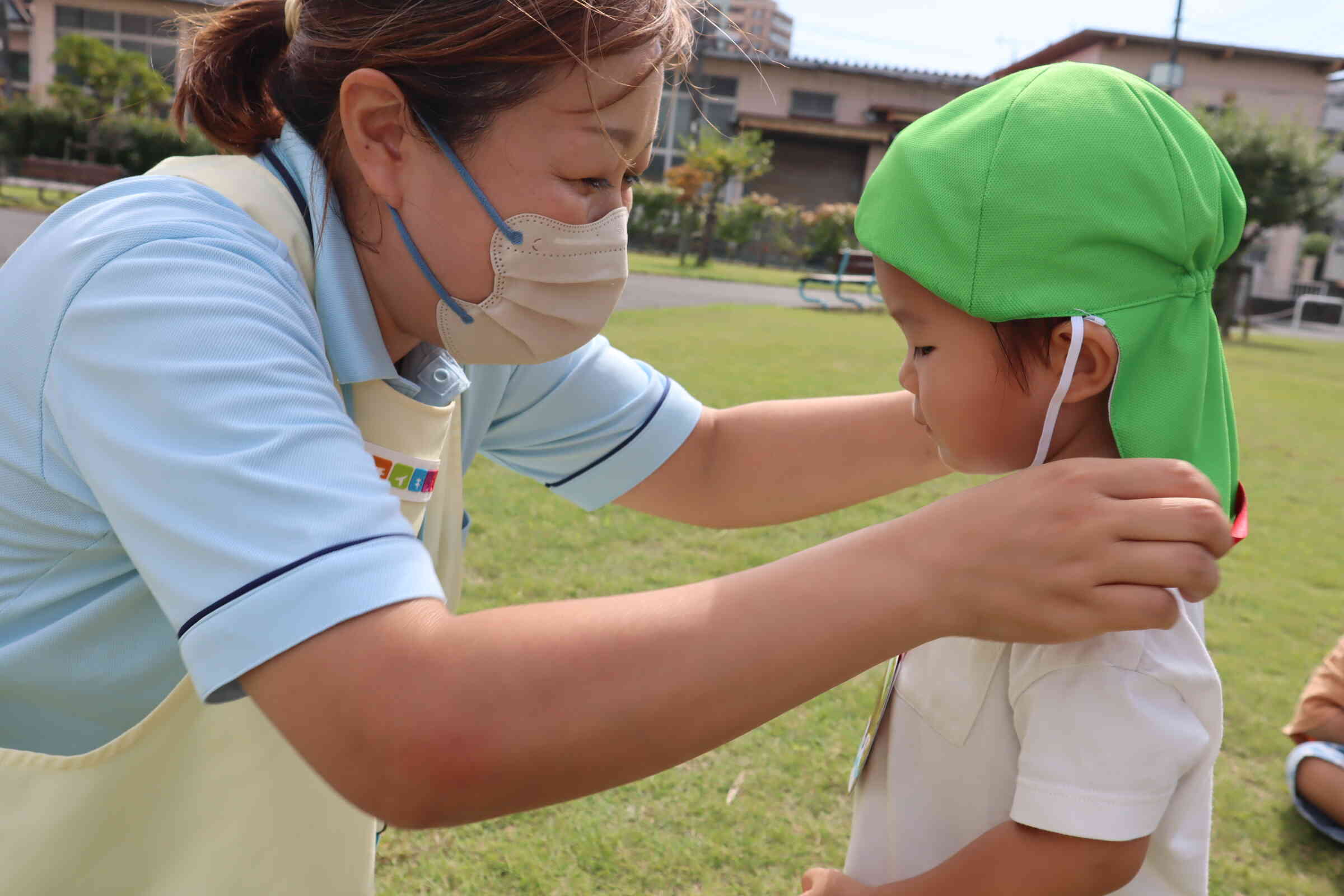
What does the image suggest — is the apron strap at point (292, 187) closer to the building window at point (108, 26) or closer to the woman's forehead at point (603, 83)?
the woman's forehead at point (603, 83)

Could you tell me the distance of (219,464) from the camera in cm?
93

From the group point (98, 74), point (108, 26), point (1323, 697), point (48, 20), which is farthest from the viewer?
point (108, 26)

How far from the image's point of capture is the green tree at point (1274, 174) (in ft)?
62.5

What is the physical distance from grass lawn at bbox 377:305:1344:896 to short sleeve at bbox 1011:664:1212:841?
44.0 inches

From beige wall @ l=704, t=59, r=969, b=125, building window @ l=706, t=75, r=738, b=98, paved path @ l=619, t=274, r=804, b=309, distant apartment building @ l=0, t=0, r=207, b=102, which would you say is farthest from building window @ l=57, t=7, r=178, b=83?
paved path @ l=619, t=274, r=804, b=309

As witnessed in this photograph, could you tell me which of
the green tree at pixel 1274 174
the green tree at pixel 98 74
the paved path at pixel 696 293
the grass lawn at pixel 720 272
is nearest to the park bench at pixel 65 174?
the green tree at pixel 98 74

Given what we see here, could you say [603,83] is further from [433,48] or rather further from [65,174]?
[65,174]

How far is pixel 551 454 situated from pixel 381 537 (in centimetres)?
100

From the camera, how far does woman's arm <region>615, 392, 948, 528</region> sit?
174 centimetres

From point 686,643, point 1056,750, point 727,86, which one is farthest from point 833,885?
point 727,86

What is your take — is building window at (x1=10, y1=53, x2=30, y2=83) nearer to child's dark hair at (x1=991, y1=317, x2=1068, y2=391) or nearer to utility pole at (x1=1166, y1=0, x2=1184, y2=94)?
utility pole at (x1=1166, y1=0, x2=1184, y2=94)

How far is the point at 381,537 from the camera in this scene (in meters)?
0.94

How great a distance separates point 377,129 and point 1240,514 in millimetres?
1187

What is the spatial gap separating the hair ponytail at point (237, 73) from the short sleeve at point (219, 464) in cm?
54
